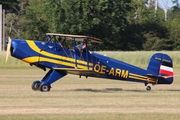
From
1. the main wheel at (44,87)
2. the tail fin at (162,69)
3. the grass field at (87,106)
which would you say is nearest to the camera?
the grass field at (87,106)

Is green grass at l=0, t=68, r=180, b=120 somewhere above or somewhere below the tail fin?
below

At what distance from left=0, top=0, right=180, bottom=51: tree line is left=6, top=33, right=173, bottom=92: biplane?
35.2 meters

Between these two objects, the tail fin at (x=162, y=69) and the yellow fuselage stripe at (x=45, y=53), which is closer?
the yellow fuselage stripe at (x=45, y=53)

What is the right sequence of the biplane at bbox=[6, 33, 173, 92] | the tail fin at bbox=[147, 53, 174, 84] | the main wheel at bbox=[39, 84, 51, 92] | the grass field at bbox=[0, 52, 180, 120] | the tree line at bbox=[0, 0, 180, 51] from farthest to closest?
the tree line at bbox=[0, 0, 180, 51] → the tail fin at bbox=[147, 53, 174, 84] → the main wheel at bbox=[39, 84, 51, 92] → the biplane at bbox=[6, 33, 173, 92] → the grass field at bbox=[0, 52, 180, 120]

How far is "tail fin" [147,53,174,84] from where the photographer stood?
2020 cm

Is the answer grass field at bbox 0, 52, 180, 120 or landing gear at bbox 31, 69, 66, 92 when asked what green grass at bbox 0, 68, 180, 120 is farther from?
landing gear at bbox 31, 69, 66, 92

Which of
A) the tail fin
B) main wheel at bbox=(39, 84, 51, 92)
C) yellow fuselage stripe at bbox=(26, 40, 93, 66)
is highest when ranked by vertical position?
yellow fuselage stripe at bbox=(26, 40, 93, 66)

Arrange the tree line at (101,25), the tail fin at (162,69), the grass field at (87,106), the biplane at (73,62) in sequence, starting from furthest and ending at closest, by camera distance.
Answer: the tree line at (101,25) < the tail fin at (162,69) < the biplane at (73,62) < the grass field at (87,106)

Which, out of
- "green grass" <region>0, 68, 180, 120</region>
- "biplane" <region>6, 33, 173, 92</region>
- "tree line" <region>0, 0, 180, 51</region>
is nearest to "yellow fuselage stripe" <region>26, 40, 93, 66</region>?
"biplane" <region>6, 33, 173, 92</region>

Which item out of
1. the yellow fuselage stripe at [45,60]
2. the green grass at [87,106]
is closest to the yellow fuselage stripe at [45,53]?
the yellow fuselage stripe at [45,60]

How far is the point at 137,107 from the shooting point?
47.5ft

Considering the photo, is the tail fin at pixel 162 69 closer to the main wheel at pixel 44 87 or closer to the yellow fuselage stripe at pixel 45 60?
the yellow fuselage stripe at pixel 45 60

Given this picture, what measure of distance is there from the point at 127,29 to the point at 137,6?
1113 cm

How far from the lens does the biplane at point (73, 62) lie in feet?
61.0
